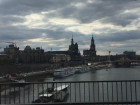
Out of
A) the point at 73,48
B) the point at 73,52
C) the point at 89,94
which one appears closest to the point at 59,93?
the point at 89,94

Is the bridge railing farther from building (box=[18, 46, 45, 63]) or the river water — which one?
building (box=[18, 46, 45, 63])

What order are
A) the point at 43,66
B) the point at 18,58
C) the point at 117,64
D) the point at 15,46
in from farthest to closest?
the point at 117,64 < the point at 15,46 < the point at 18,58 < the point at 43,66

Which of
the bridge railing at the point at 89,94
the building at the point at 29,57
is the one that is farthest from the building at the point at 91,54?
the bridge railing at the point at 89,94

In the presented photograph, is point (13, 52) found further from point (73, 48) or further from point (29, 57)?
point (73, 48)

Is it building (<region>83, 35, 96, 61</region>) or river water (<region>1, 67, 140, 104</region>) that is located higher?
building (<region>83, 35, 96, 61</region>)

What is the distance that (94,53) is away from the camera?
155 metres

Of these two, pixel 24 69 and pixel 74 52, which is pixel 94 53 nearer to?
pixel 74 52

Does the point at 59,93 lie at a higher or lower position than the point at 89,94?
lower

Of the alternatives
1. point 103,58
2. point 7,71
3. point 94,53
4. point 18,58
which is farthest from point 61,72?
point 103,58

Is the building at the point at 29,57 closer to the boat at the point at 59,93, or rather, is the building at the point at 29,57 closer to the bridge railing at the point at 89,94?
the bridge railing at the point at 89,94

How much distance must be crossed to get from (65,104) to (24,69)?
60.9 metres

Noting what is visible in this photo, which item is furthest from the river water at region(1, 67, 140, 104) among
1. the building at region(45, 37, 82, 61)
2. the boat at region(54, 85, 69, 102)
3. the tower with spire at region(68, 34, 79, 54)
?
the tower with spire at region(68, 34, 79, 54)

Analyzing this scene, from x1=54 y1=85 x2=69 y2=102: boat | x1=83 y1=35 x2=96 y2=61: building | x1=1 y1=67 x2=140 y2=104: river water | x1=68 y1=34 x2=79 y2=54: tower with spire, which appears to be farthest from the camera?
x1=83 y1=35 x2=96 y2=61: building

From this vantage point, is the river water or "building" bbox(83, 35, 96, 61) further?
"building" bbox(83, 35, 96, 61)
